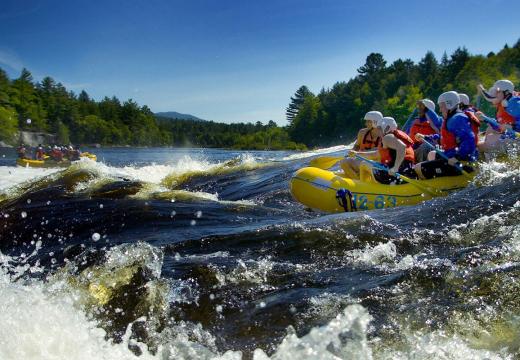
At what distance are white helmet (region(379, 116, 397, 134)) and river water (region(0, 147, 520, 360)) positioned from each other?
1800 mm

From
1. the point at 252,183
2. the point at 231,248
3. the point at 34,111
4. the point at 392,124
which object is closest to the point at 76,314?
the point at 231,248

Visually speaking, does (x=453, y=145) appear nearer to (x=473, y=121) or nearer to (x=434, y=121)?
(x=473, y=121)

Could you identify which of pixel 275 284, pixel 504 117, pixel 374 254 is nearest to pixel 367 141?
pixel 504 117

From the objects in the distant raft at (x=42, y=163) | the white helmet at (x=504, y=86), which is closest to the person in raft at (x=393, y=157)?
the white helmet at (x=504, y=86)

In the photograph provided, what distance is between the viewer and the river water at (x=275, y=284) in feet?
10.8

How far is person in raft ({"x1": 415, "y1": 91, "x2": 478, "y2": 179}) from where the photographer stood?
8.46 metres

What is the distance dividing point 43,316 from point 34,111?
116m

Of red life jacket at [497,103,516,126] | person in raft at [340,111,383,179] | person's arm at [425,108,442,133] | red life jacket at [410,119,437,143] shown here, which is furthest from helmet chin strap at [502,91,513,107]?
person in raft at [340,111,383,179]

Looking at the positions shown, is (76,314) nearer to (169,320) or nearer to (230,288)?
(169,320)

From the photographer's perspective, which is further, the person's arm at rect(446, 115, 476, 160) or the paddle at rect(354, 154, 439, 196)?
the person's arm at rect(446, 115, 476, 160)

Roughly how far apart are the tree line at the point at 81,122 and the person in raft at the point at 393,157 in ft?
287

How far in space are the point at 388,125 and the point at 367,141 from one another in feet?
4.97

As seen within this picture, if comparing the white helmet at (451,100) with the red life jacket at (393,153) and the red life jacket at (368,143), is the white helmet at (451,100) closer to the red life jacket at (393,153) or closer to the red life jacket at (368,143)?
the red life jacket at (393,153)

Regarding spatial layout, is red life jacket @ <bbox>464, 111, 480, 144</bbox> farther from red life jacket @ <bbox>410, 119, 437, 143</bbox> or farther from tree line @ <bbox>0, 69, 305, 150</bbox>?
tree line @ <bbox>0, 69, 305, 150</bbox>
